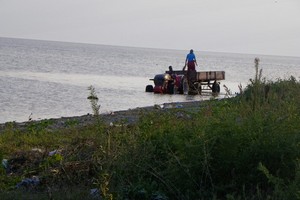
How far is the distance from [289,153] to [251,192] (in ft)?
1.85

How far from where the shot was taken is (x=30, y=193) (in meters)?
7.20

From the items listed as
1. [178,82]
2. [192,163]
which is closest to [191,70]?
[178,82]

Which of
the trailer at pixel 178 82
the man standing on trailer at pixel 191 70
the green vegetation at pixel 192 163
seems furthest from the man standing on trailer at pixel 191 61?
the green vegetation at pixel 192 163

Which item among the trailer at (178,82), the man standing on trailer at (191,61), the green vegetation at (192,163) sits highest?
the green vegetation at (192,163)

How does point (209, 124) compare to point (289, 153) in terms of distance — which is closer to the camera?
point (289, 153)

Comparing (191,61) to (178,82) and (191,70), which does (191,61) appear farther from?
(178,82)

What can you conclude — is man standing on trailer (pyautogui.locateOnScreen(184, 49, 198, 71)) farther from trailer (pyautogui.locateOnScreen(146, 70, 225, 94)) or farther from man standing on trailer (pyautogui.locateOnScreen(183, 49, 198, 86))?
trailer (pyautogui.locateOnScreen(146, 70, 225, 94))

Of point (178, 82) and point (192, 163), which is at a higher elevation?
point (192, 163)

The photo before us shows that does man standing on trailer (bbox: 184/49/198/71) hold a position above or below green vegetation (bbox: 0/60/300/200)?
below

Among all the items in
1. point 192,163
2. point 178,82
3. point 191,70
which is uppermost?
point 192,163

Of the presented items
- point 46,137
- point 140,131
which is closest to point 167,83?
point 46,137

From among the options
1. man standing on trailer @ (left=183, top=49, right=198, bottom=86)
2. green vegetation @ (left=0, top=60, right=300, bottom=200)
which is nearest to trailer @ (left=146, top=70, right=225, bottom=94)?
man standing on trailer @ (left=183, top=49, right=198, bottom=86)

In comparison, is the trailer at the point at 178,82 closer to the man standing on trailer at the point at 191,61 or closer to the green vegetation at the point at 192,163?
the man standing on trailer at the point at 191,61

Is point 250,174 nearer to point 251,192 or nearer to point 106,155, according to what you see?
point 251,192
